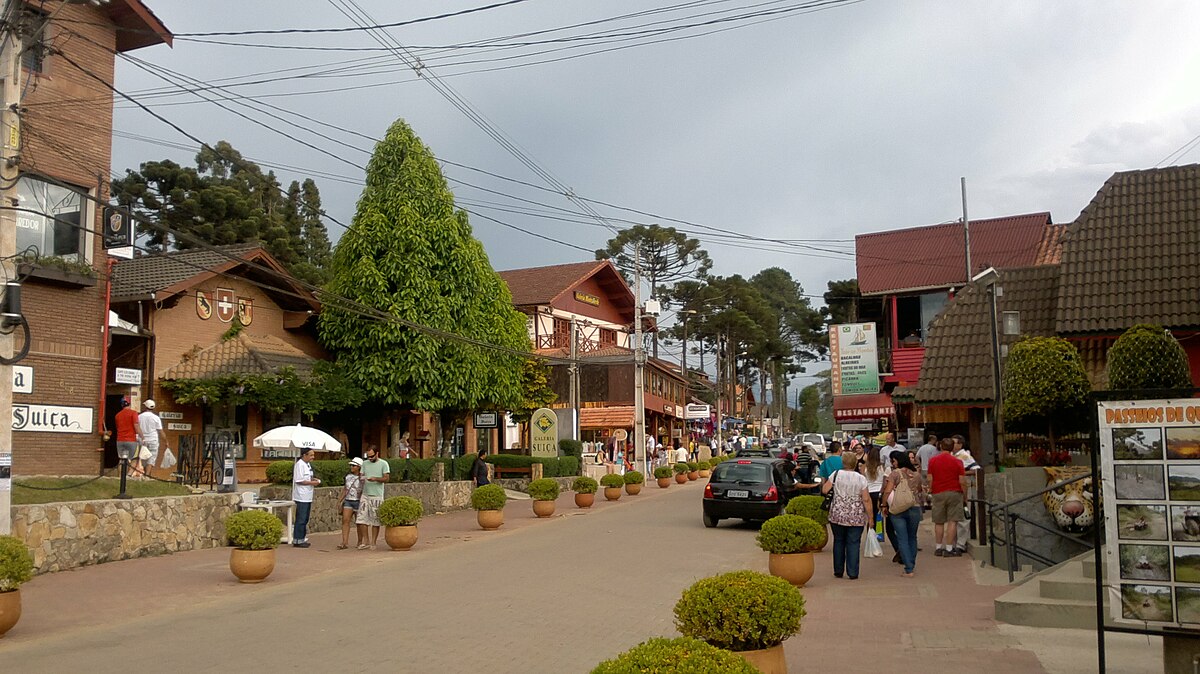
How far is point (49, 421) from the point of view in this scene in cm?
1928

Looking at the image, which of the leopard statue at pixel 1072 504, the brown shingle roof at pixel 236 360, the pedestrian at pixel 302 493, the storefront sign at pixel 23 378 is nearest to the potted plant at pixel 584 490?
the brown shingle roof at pixel 236 360

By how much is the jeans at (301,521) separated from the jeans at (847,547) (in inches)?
390

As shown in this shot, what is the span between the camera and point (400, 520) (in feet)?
59.1

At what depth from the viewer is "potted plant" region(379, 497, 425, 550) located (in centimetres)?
1802

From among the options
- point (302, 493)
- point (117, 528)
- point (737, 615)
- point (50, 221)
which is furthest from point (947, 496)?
point (50, 221)

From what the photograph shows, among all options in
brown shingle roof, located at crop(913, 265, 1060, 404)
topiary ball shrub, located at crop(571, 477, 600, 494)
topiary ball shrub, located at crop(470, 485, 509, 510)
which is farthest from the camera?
topiary ball shrub, located at crop(571, 477, 600, 494)

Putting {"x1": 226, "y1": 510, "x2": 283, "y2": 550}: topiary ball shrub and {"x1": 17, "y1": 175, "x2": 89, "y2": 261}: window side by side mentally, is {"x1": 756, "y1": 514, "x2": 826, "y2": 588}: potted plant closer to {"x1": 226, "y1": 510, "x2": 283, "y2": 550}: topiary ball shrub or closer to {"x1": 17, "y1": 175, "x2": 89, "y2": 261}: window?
{"x1": 226, "y1": 510, "x2": 283, "y2": 550}: topiary ball shrub

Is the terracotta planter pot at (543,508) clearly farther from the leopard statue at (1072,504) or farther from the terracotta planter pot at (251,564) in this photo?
the leopard statue at (1072,504)

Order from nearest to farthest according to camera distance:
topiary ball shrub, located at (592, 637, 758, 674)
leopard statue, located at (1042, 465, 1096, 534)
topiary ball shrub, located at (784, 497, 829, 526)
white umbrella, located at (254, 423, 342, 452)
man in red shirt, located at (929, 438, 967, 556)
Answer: topiary ball shrub, located at (592, 637, 758, 674) < leopard statue, located at (1042, 465, 1096, 534) < topiary ball shrub, located at (784, 497, 829, 526) < man in red shirt, located at (929, 438, 967, 556) < white umbrella, located at (254, 423, 342, 452)

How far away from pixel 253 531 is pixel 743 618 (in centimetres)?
958

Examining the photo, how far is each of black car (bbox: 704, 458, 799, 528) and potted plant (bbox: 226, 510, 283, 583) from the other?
1058cm

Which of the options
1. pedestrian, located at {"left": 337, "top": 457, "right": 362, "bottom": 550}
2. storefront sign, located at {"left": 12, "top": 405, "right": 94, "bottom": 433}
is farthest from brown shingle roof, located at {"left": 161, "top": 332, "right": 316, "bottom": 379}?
pedestrian, located at {"left": 337, "top": 457, "right": 362, "bottom": 550}

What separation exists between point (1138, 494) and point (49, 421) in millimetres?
19263

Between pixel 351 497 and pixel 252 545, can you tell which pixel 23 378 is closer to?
pixel 351 497
